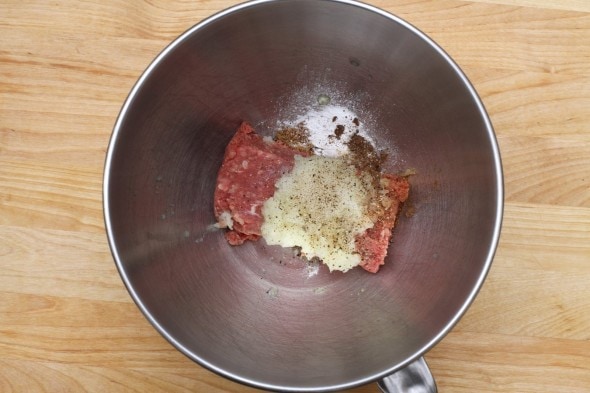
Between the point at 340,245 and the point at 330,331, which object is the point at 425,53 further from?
the point at 330,331

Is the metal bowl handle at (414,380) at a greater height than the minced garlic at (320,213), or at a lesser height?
lesser

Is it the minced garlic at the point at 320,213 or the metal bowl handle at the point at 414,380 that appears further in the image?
the minced garlic at the point at 320,213

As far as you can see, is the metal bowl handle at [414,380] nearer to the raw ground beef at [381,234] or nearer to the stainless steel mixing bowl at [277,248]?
the stainless steel mixing bowl at [277,248]

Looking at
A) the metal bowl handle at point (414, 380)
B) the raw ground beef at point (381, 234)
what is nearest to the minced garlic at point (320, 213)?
the raw ground beef at point (381, 234)

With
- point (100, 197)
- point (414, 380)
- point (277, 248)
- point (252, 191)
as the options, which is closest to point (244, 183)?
point (252, 191)

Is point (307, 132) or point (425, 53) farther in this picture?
point (307, 132)

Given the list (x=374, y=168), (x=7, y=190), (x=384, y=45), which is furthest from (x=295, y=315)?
(x=7, y=190)

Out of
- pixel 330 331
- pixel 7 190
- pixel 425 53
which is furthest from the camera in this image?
pixel 7 190
